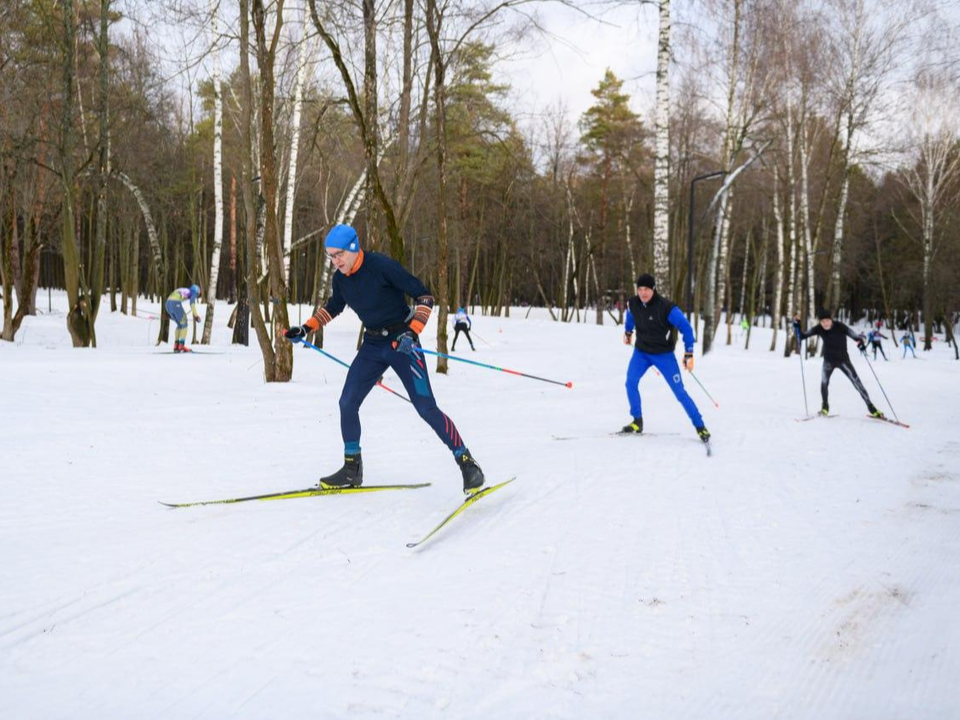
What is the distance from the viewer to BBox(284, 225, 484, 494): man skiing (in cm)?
534

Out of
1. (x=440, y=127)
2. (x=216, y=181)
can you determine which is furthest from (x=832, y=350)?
(x=216, y=181)

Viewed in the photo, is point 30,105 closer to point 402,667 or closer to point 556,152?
point 402,667

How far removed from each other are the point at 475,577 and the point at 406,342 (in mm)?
1957

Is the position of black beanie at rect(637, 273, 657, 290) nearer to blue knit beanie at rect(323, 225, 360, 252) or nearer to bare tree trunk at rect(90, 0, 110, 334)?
blue knit beanie at rect(323, 225, 360, 252)

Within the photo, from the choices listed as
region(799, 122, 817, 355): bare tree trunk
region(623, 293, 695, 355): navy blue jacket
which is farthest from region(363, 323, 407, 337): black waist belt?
region(799, 122, 817, 355): bare tree trunk

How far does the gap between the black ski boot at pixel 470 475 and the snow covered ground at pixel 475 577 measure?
17cm

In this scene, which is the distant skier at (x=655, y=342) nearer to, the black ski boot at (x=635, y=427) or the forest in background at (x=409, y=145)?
the black ski boot at (x=635, y=427)

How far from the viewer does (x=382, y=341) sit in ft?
18.0

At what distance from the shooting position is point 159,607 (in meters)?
3.33

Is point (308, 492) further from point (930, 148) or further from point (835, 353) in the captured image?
point (930, 148)

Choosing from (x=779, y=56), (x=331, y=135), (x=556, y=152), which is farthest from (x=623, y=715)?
(x=556, y=152)

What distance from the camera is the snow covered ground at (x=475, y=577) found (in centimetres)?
271

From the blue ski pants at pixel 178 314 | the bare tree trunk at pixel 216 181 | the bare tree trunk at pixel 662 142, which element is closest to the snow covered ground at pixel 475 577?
the blue ski pants at pixel 178 314

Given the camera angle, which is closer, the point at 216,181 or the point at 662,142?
the point at 662,142
